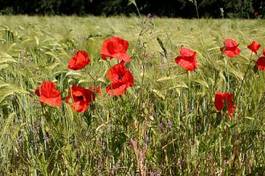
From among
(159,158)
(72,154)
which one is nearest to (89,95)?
(72,154)

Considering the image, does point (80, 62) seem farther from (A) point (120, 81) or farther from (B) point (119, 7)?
(B) point (119, 7)

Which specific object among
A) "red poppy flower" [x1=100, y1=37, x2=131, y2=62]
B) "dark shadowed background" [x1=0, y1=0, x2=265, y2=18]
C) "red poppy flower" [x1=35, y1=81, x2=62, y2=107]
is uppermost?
"red poppy flower" [x1=100, y1=37, x2=131, y2=62]

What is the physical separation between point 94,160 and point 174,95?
406 millimetres

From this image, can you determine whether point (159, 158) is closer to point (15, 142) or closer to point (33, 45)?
point (15, 142)

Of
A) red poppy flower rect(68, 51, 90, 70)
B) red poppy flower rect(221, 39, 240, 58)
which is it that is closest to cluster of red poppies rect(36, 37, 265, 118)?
red poppy flower rect(68, 51, 90, 70)

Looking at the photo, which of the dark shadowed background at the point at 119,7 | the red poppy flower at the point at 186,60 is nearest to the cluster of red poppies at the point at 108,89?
the red poppy flower at the point at 186,60

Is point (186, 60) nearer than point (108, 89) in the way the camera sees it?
No

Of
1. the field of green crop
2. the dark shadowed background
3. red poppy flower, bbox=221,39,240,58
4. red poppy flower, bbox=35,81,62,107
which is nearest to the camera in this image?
red poppy flower, bbox=35,81,62,107

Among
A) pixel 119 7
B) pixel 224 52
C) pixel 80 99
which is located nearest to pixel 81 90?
pixel 80 99

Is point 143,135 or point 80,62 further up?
point 80,62

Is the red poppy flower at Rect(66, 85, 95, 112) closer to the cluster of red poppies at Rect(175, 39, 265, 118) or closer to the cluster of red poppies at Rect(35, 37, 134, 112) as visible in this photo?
the cluster of red poppies at Rect(35, 37, 134, 112)

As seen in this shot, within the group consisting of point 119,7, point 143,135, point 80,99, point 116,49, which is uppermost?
point 116,49

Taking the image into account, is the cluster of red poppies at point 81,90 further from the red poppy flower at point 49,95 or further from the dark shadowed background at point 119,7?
the dark shadowed background at point 119,7

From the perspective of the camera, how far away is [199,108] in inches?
65.8
